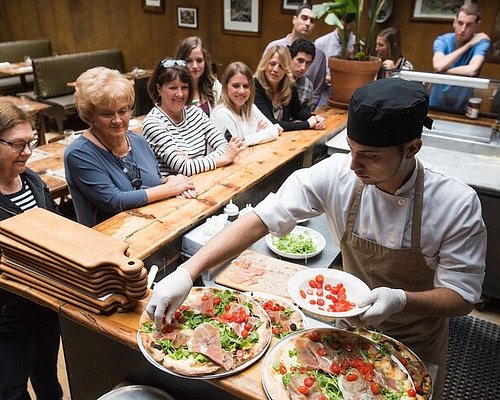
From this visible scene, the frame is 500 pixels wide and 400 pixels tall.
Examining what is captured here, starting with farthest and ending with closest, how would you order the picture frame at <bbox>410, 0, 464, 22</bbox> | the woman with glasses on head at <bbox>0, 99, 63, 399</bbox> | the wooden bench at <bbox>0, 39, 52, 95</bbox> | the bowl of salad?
1. the wooden bench at <bbox>0, 39, 52, 95</bbox>
2. the picture frame at <bbox>410, 0, 464, 22</bbox>
3. the bowl of salad
4. the woman with glasses on head at <bbox>0, 99, 63, 399</bbox>

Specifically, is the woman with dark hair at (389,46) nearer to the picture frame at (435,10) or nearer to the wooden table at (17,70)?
the picture frame at (435,10)

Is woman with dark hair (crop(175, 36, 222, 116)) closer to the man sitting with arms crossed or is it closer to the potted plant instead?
the man sitting with arms crossed

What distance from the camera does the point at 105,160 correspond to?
2131 millimetres

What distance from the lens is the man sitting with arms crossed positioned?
4.02m

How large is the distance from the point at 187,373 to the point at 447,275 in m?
0.87

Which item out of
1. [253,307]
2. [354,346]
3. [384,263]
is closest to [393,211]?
[384,263]

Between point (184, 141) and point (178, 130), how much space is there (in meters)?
0.08

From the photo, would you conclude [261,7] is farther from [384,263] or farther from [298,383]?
[298,383]

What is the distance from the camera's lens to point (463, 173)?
2.95 m

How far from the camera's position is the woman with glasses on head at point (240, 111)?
3172 millimetres

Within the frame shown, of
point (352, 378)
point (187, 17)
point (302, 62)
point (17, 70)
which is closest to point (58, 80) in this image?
point (17, 70)

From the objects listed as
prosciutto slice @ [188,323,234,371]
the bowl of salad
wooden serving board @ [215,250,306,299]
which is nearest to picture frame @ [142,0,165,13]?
the bowl of salad

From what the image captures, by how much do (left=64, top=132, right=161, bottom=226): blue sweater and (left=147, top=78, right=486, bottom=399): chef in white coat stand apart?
0.75 m

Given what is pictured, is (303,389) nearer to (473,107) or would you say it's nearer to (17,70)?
(473,107)
